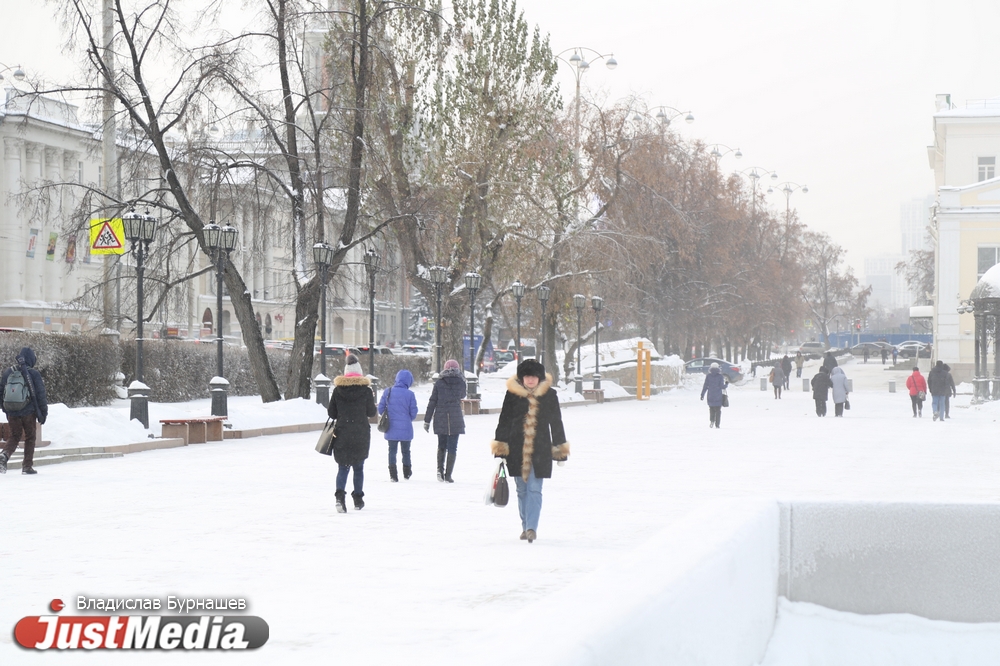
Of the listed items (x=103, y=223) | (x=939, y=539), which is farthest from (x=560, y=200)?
(x=939, y=539)

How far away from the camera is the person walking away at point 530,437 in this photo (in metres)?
10.5

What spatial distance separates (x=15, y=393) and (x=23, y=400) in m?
0.14

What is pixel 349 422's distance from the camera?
495 inches

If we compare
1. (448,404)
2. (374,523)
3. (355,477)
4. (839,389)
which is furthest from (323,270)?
(374,523)

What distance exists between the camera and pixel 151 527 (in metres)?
11.5

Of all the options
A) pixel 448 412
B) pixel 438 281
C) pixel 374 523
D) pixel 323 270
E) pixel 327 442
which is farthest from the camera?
pixel 438 281

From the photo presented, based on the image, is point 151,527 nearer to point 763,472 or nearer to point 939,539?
point 939,539

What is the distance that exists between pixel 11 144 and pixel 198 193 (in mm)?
47156

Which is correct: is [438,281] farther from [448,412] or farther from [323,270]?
[448,412]

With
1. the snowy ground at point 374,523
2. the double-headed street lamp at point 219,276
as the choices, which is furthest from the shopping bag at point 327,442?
the double-headed street lamp at point 219,276

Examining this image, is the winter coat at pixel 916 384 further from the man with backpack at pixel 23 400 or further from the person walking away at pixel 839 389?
the man with backpack at pixel 23 400

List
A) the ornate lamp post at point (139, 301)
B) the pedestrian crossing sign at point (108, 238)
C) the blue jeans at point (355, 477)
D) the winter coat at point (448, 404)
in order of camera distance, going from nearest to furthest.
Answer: the blue jeans at point (355, 477) → the winter coat at point (448, 404) → the ornate lamp post at point (139, 301) → the pedestrian crossing sign at point (108, 238)

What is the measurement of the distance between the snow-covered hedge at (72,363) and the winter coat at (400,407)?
1246 centimetres

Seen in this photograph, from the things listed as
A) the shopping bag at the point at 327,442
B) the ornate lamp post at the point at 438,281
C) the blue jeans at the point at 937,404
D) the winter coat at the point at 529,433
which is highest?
the ornate lamp post at the point at 438,281
